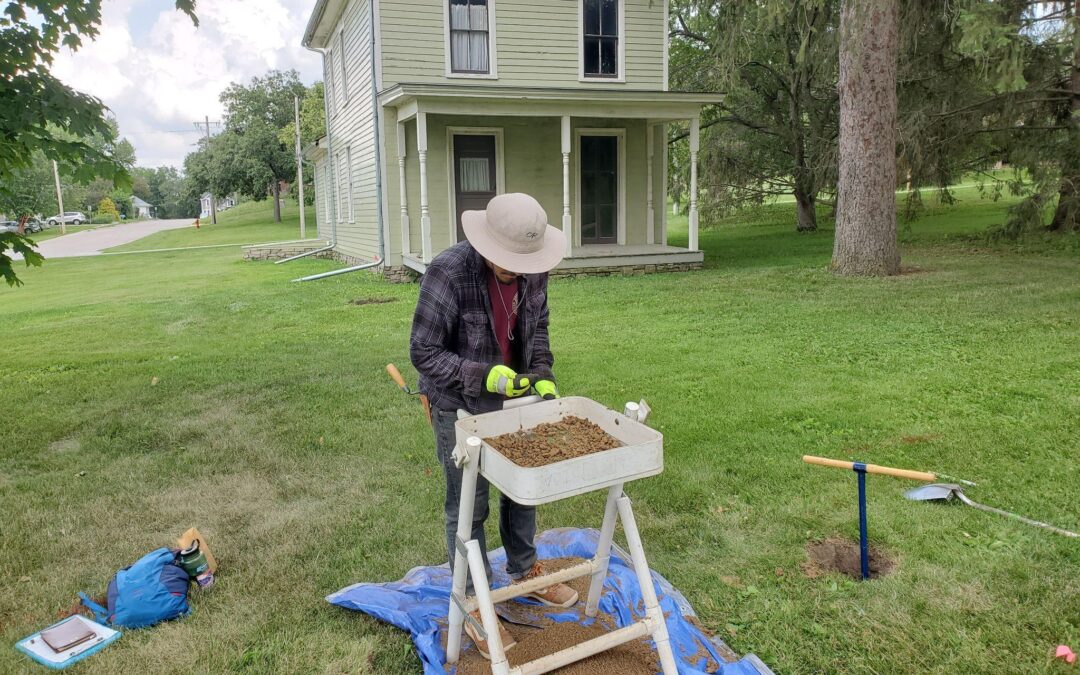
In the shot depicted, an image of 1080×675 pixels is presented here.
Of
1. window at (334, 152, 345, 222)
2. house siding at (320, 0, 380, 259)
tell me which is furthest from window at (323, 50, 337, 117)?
window at (334, 152, 345, 222)

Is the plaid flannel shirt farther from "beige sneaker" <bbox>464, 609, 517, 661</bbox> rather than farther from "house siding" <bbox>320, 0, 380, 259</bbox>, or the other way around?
"house siding" <bbox>320, 0, 380, 259</bbox>

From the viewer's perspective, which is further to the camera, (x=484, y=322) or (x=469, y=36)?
(x=469, y=36)

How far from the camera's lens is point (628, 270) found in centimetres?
1377

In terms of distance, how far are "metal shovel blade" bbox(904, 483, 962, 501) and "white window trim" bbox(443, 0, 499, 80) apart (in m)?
12.0

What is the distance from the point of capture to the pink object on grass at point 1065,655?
2.63 m

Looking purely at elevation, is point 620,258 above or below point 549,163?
below

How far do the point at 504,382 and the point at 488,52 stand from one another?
12.8 meters

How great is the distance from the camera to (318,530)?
4.02m

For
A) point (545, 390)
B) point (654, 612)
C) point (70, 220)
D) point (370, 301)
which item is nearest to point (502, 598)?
point (654, 612)

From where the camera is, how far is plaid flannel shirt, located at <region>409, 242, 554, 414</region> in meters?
2.77

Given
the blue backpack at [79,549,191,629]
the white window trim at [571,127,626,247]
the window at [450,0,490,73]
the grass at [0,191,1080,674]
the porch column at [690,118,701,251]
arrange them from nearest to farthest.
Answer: the grass at [0,191,1080,674] < the blue backpack at [79,549,191,629] < the window at [450,0,490,73] < the porch column at [690,118,701,251] < the white window trim at [571,127,626,247]

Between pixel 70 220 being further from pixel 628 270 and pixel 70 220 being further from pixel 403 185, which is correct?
pixel 628 270

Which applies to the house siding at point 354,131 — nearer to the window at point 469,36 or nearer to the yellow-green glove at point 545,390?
the window at point 469,36

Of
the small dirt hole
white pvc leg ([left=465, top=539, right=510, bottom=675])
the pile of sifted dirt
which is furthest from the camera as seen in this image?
the small dirt hole
